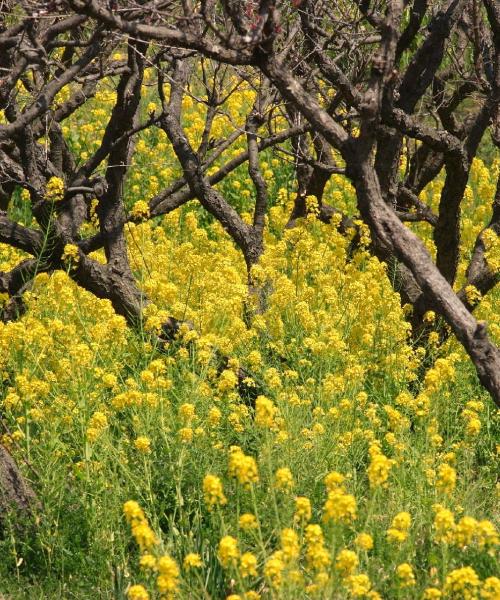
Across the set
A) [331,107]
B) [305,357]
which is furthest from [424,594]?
[331,107]

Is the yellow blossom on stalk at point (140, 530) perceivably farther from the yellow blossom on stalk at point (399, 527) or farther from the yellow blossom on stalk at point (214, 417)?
the yellow blossom on stalk at point (214, 417)

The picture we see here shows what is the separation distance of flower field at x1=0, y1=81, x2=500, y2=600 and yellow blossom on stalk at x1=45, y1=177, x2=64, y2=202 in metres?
0.02

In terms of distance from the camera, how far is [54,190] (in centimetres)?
554

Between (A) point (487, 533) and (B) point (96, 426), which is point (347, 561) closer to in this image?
(A) point (487, 533)

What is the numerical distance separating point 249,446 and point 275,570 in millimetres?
1669

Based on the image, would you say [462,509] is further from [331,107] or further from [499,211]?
[331,107]

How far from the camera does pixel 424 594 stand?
3469 mm

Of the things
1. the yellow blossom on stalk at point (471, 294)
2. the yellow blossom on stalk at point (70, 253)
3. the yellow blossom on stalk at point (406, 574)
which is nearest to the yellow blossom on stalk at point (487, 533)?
the yellow blossom on stalk at point (406, 574)

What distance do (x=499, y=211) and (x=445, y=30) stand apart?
40.8 inches

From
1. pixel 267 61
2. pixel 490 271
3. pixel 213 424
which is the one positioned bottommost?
pixel 213 424

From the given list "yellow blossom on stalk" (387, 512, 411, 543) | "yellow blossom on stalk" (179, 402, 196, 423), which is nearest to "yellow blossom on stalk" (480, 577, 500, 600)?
"yellow blossom on stalk" (387, 512, 411, 543)

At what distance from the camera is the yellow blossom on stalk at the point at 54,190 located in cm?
552

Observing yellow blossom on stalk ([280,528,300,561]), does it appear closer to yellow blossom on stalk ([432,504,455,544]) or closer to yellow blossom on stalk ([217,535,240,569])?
yellow blossom on stalk ([217,535,240,569])

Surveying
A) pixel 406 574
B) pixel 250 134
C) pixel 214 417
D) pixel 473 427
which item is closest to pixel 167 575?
pixel 406 574
